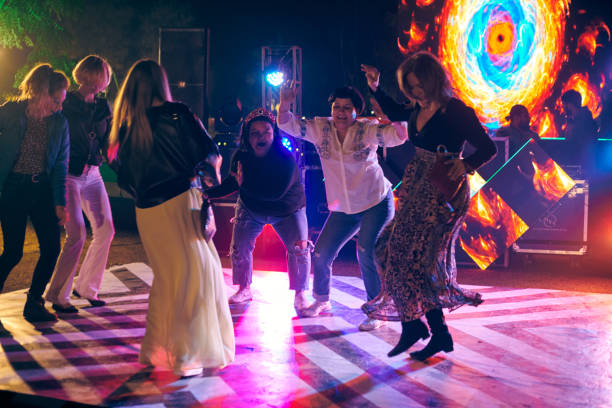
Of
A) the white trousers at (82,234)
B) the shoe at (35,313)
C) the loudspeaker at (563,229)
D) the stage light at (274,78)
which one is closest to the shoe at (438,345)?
the white trousers at (82,234)

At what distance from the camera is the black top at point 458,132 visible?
363cm

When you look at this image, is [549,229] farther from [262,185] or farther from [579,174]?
[262,185]

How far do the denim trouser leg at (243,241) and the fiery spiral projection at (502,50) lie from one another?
7418 millimetres

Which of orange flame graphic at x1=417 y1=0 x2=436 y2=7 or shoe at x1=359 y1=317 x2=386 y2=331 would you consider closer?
shoe at x1=359 y1=317 x2=386 y2=331

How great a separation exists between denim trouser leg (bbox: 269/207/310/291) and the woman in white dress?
5.87 feet

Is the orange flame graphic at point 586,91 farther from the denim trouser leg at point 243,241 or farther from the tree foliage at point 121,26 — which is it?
the tree foliage at point 121,26

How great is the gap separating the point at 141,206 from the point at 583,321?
3.70 m

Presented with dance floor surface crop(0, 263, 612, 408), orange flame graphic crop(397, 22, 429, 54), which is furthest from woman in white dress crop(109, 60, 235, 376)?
orange flame graphic crop(397, 22, 429, 54)

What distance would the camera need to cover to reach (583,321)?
5031 mm

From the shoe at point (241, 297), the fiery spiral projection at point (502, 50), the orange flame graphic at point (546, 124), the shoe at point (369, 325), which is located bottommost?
the shoe at point (369, 325)

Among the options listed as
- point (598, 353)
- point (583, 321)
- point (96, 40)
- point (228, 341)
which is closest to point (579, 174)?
point (583, 321)

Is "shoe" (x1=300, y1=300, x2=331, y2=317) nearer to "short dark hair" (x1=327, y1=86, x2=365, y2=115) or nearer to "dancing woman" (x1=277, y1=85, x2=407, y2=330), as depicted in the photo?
"dancing woman" (x1=277, y1=85, x2=407, y2=330)

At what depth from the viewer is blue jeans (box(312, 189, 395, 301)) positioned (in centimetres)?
470

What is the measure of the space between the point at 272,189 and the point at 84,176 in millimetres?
1544
